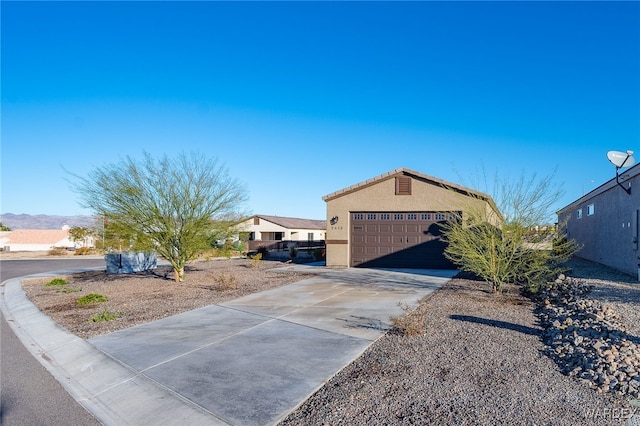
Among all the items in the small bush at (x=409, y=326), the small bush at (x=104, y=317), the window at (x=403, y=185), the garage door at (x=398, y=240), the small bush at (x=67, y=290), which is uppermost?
the window at (x=403, y=185)

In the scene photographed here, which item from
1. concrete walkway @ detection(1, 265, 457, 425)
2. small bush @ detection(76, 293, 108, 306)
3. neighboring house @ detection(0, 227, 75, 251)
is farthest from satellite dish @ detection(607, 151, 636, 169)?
neighboring house @ detection(0, 227, 75, 251)

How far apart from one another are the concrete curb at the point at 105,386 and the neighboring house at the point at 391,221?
13515 mm

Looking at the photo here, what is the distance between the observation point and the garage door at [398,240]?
18766 mm

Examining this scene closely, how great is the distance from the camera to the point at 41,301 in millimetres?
11766

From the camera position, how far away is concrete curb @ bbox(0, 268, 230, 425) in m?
4.50

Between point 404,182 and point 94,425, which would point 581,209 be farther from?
point 94,425

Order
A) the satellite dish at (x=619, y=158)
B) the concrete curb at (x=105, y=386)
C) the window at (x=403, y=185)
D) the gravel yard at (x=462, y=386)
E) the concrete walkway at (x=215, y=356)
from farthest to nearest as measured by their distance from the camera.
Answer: the window at (x=403, y=185), the satellite dish at (x=619, y=158), the concrete walkway at (x=215, y=356), the concrete curb at (x=105, y=386), the gravel yard at (x=462, y=386)

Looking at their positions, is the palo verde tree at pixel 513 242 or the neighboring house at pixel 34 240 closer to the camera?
the palo verde tree at pixel 513 242

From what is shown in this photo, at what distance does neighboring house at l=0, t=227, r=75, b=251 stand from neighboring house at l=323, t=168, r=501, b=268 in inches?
1891

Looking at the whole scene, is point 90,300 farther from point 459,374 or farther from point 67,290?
point 459,374

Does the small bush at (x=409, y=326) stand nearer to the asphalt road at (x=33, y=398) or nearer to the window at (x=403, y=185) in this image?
the asphalt road at (x=33, y=398)

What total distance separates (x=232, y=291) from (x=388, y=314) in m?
5.77

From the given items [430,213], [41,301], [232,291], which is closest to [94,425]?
[232,291]

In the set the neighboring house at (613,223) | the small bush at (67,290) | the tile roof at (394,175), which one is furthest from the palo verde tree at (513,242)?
the small bush at (67,290)
